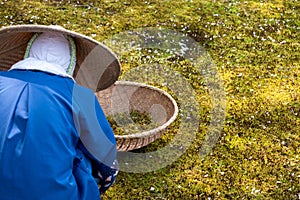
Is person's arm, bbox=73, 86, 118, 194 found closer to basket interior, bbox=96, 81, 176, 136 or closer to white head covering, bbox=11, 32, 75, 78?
white head covering, bbox=11, 32, 75, 78

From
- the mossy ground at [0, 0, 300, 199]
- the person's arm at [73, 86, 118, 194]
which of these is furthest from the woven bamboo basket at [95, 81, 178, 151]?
the person's arm at [73, 86, 118, 194]

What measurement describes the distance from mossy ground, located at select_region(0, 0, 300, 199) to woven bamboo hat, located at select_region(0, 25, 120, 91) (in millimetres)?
1002

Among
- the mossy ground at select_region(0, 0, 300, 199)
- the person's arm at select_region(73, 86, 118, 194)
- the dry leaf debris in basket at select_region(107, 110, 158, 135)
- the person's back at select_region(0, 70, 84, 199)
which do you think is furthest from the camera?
the dry leaf debris in basket at select_region(107, 110, 158, 135)

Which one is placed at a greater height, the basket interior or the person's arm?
the person's arm

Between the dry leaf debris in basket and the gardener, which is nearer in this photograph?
the gardener

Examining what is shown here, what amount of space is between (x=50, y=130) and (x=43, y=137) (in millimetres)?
55

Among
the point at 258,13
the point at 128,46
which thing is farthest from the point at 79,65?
the point at 258,13

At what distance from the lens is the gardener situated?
9.46 ft

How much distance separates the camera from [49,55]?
3363 millimetres

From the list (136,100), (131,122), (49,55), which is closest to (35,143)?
(49,55)

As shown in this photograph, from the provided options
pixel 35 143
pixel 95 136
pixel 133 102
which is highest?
pixel 35 143

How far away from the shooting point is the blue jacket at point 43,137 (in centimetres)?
288

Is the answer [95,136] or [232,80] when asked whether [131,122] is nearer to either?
[232,80]

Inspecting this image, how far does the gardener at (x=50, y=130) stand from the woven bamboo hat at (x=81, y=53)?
0.05 metres
